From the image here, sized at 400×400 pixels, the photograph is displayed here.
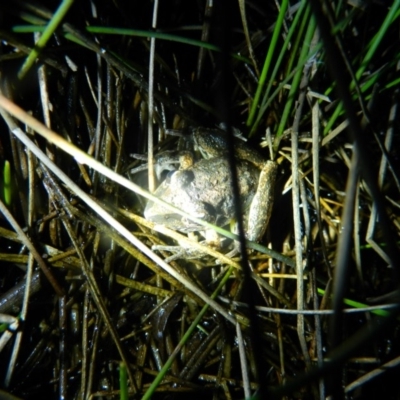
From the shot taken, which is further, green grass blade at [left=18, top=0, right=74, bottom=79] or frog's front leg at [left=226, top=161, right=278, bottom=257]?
frog's front leg at [left=226, top=161, right=278, bottom=257]

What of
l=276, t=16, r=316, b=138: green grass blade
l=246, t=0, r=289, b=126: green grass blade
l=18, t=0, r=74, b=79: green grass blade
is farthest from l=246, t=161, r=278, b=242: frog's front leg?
l=18, t=0, r=74, b=79: green grass blade

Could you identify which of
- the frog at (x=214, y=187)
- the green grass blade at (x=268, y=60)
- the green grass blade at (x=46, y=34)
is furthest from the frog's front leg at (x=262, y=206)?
the green grass blade at (x=46, y=34)

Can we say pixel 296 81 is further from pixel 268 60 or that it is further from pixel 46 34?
pixel 46 34

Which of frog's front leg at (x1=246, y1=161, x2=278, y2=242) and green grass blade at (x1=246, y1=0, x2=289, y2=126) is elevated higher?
green grass blade at (x1=246, y1=0, x2=289, y2=126)

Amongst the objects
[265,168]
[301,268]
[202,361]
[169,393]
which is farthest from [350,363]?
[265,168]

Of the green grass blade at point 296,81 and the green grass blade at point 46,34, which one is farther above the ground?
the green grass blade at point 296,81

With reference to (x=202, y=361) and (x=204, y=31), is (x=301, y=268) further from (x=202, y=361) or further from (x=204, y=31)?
(x=204, y=31)

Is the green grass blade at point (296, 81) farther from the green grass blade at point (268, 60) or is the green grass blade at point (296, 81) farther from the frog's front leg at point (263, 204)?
the frog's front leg at point (263, 204)

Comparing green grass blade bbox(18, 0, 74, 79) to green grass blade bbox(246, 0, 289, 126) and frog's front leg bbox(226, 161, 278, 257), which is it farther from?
frog's front leg bbox(226, 161, 278, 257)
